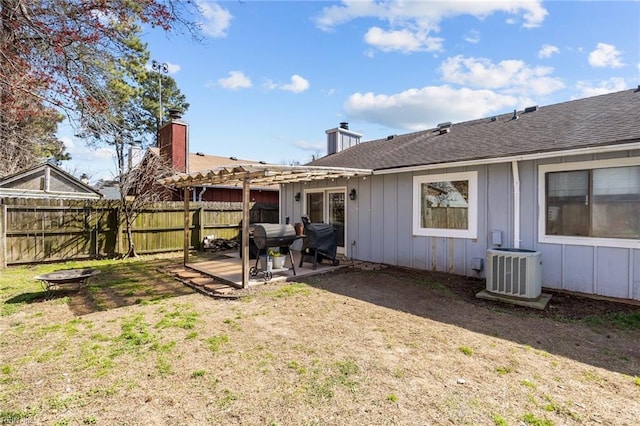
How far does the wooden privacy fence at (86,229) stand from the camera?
7871mm

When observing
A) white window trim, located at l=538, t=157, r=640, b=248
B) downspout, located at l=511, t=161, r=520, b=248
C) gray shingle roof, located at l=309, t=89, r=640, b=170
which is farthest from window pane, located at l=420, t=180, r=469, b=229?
white window trim, located at l=538, t=157, r=640, b=248

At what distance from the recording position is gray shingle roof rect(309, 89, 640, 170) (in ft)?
17.5

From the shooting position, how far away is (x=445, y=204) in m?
7.07

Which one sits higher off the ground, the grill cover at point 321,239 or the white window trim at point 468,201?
the white window trim at point 468,201

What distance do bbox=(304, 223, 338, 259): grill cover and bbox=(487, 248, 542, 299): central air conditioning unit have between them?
3491 mm

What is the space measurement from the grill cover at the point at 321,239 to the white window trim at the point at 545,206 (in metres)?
4.17

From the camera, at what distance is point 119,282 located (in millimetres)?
6484

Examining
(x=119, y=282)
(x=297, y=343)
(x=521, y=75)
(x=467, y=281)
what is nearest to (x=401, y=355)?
(x=297, y=343)

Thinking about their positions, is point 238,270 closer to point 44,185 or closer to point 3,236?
point 3,236

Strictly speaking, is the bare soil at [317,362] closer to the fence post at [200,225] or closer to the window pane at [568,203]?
the window pane at [568,203]

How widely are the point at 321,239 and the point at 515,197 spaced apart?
402 cm

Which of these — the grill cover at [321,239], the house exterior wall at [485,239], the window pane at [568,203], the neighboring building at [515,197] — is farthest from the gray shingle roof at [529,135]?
the grill cover at [321,239]

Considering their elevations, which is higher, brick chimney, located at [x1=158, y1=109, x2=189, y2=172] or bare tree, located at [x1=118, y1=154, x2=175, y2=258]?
brick chimney, located at [x1=158, y1=109, x2=189, y2=172]

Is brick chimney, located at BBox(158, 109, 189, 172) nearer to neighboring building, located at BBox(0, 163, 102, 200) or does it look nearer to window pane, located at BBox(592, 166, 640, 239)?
neighboring building, located at BBox(0, 163, 102, 200)
